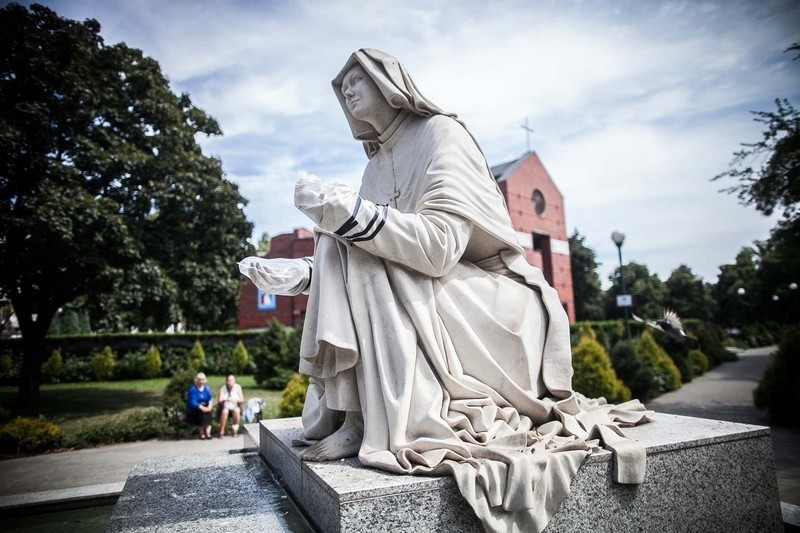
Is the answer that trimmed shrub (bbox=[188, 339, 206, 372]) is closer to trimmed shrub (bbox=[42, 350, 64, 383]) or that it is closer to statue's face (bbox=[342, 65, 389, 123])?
trimmed shrub (bbox=[42, 350, 64, 383])

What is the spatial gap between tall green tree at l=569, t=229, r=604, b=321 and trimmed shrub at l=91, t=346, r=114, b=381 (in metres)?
38.1

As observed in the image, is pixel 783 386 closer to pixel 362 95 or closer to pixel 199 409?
pixel 362 95

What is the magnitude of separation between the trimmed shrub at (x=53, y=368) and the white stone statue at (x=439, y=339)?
930 inches

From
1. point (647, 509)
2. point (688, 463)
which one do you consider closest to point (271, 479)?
point (647, 509)

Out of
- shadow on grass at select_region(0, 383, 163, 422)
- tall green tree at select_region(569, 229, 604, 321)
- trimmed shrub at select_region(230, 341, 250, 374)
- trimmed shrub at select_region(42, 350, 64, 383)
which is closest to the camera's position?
shadow on grass at select_region(0, 383, 163, 422)

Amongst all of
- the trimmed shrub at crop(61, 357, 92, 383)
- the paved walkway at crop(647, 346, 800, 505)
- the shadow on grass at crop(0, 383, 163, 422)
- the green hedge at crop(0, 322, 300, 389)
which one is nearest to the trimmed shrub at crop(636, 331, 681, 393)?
the paved walkway at crop(647, 346, 800, 505)

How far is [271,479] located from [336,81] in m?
2.77

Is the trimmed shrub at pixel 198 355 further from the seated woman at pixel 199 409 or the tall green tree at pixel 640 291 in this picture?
the tall green tree at pixel 640 291

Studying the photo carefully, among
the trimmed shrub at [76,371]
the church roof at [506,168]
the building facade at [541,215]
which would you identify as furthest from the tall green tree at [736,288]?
the trimmed shrub at [76,371]

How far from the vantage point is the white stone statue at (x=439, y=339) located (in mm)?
2258

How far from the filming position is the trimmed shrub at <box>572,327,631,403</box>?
11.5 m

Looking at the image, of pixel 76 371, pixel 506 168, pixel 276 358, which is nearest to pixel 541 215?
pixel 506 168

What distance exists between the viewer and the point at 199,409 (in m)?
11.1

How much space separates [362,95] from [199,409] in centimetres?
972
